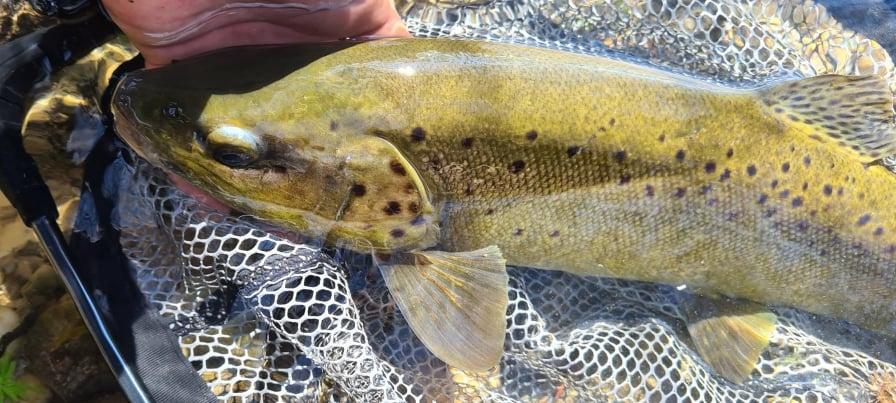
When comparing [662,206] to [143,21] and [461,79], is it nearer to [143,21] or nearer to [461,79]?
[461,79]

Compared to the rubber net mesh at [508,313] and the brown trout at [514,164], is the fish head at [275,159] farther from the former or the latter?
the rubber net mesh at [508,313]

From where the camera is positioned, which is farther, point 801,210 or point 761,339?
point 761,339

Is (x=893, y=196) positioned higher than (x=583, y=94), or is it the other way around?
(x=583, y=94)

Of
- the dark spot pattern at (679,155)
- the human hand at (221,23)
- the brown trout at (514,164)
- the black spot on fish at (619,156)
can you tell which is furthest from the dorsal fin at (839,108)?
the human hand at (221,23)

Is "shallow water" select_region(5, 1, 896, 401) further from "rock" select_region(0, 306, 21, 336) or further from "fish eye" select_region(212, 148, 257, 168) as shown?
"rock" select_region(0, 306, 21, 336)

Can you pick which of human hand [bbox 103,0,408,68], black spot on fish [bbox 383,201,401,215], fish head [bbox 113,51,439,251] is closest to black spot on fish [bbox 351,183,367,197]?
fish head [bbox 113,51,439,251]

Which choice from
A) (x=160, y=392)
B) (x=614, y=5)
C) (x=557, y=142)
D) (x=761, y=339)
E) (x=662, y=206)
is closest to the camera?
(x=160, y=392)

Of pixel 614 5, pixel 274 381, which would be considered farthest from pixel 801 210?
pixel 274 381

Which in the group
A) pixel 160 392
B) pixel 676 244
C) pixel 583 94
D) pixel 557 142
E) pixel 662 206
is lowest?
pixel 160 392
